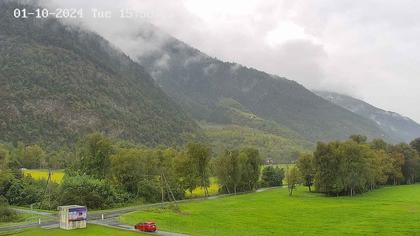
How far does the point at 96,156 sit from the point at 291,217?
62.0 metres

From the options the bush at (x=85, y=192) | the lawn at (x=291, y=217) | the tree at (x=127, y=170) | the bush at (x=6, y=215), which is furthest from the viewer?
the tree at (x=127, y=170)

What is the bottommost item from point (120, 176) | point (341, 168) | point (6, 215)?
point (6, 215)

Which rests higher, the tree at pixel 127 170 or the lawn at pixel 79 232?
the tree at pixel 127 170

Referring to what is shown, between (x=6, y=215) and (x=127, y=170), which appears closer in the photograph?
(x=6, y=215)

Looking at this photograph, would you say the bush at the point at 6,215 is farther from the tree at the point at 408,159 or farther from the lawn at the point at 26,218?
the tree at the point at 408,159

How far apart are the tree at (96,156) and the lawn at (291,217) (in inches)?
1073

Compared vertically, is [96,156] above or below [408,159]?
above

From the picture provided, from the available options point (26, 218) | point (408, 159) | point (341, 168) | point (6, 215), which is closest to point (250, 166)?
point (341, 168)

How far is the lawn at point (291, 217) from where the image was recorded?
79625 mm

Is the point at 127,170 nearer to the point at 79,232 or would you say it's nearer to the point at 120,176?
the point at 120,176

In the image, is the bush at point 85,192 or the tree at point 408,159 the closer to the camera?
the bush at point 85,192

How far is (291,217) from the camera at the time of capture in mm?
97500

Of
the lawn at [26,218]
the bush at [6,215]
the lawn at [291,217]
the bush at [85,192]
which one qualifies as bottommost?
the lawn at [291,217]

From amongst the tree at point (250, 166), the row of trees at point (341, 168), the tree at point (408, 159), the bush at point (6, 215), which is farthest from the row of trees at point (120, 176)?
the tree at point (408, 159)
